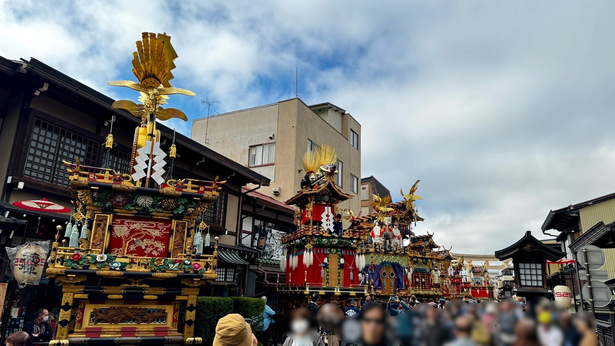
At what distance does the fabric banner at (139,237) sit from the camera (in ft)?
36.8

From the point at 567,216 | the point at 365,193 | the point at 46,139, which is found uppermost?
the point at 365,193

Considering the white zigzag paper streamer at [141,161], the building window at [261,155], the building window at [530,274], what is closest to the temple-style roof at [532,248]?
the building window at [530,274]

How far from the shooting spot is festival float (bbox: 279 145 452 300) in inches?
840

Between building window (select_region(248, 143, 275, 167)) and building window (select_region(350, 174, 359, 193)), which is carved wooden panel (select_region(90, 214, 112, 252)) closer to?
building window (select_region(248, 143, 275, 167))

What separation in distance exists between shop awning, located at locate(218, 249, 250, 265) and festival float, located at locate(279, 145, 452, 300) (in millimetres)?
3982

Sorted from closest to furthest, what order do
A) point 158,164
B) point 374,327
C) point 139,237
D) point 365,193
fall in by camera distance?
point 374,327
point 139,237
point 158,164
point 365,193

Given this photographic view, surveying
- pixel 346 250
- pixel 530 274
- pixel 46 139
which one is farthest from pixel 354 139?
pixel 46 139

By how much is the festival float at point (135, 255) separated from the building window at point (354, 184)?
26426mm

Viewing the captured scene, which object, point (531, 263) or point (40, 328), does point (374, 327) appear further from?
point (531, 263)

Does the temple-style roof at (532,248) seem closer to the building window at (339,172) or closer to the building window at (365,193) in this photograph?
the building window at (339,172)

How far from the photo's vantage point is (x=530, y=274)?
734 inches

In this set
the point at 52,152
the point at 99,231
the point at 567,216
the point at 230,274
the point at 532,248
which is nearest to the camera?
the point at 99,231

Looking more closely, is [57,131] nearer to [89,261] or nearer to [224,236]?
[89,261]

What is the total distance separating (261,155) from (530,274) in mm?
20743
